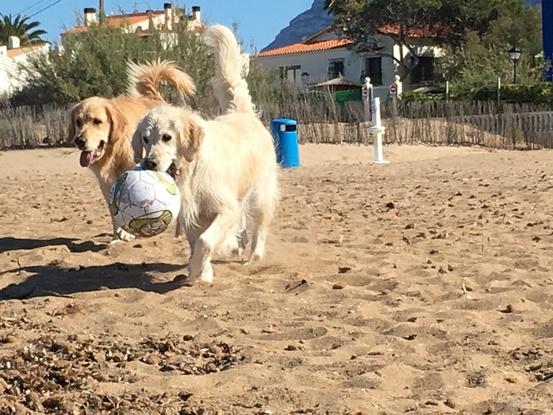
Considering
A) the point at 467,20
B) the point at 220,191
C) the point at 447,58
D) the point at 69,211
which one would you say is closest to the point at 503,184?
the point at 69,211

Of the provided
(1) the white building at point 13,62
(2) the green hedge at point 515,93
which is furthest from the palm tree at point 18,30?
(2) the green hedge at point 515,93

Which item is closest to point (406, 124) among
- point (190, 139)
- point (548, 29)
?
point (548, 29)

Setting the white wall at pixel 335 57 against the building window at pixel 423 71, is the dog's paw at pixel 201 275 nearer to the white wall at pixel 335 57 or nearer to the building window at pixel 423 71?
the white wall at pixel 335 57

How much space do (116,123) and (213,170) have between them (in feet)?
7.67

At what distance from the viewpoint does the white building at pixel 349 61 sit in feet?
212

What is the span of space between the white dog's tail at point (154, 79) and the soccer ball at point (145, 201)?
11.1 feet

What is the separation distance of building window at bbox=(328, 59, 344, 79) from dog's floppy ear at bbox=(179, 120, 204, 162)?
6126 cm

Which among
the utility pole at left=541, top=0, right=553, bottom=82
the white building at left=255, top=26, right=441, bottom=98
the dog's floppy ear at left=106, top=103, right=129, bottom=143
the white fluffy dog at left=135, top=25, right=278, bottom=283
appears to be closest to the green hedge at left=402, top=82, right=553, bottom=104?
the utility pole at left=541, top=0, right=553, bottom=82

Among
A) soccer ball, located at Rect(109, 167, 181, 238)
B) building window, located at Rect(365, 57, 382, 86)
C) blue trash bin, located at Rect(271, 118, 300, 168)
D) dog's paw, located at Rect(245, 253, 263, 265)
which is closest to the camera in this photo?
soccer ball, located at Rect(109, 167, 181, 238)

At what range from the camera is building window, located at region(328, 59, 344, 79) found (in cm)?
6725

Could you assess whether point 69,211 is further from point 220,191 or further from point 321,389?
point 321,389

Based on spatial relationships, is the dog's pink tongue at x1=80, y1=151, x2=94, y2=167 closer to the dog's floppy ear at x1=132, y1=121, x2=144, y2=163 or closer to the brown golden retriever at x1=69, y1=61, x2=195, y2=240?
the brown golden retriever at x1=69, y1=61, x2=195, y2=240

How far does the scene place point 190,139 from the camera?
6359 mm

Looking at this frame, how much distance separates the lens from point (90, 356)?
4.61 m
